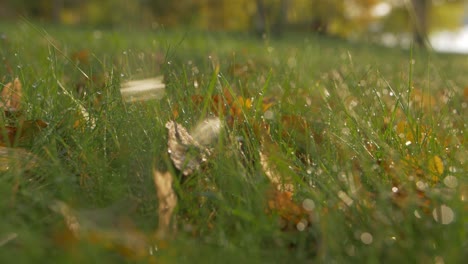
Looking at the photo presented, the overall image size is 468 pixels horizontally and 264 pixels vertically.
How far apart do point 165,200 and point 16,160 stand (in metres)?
0.37

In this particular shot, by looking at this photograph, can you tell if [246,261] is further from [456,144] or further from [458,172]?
[456,144]

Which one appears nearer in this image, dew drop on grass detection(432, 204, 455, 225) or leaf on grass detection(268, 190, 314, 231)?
dew drop on grass detection(432, 204, 455, 225)

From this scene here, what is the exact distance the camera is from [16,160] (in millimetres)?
1164

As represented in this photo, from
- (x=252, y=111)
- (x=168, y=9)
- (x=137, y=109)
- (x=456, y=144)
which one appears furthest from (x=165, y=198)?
(x=168, y=9)

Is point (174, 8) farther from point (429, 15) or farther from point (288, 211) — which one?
point (288, 211)

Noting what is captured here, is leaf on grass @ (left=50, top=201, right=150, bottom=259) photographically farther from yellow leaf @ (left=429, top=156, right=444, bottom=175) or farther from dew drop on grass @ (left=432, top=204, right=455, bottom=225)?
yellow leaf @ (left=429, top=156, right=444, bottom=175)

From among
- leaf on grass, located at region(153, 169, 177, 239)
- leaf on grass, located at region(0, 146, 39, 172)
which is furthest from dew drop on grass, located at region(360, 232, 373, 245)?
leaf on grass, located at region(0, 146, 39, 172)

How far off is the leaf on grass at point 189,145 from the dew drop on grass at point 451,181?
0.49 metres

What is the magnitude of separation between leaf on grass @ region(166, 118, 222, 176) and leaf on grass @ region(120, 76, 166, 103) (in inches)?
8.3

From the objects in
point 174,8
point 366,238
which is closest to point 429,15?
point 174,8

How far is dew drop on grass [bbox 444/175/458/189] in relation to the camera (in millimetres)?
1095

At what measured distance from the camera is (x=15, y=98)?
1.70m

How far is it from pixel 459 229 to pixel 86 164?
0.79 m

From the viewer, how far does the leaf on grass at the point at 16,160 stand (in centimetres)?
115
